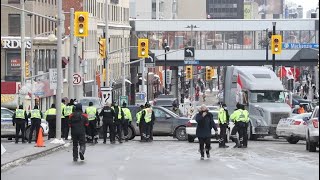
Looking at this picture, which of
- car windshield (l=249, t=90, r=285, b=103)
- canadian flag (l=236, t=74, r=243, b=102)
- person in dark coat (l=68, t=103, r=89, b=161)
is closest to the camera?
person in dark coat (l=68, t=103, r=89, b=161)

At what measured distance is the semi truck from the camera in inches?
1690

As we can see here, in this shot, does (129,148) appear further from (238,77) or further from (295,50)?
(295,50)

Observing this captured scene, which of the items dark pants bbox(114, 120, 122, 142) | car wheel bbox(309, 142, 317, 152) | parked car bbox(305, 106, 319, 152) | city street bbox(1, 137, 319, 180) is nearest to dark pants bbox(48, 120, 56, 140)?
dark pants bbox(114, 120, 122, 142)

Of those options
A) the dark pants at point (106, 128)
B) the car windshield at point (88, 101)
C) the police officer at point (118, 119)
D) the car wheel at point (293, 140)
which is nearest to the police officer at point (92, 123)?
the dark pants at point (106, 128)

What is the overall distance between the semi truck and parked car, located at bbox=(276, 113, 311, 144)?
311 cm

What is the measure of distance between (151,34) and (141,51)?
5131 cm

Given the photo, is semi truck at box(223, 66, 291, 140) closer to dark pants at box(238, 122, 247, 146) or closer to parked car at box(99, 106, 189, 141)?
parked car at box(99, 106, 189, 141)

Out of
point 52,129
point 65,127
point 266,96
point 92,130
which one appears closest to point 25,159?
point 92,130

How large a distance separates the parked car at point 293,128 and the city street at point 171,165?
5290 millimetres

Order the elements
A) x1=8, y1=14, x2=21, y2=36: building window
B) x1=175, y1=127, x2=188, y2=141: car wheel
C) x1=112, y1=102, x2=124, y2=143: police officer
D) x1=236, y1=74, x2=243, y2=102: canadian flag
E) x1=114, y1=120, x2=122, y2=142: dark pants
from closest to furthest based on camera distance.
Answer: x1=112, y1=102, x2=124, y2=143: police officer < x1=114, y1=120, x2=122, y2=142: dark pants < x1=175, y1=127, x2=188, y2=141: car wheel < x1=236, y1=74, x2=243, y2=102: canadian flag < x1=8, y1=14, x2=21, y2=36: building window

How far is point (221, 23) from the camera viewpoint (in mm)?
108312

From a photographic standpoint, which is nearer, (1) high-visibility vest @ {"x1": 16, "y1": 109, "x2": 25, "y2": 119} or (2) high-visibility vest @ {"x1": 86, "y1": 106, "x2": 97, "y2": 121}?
(2) high-visibility vest @ {"x1": 86, "y1": 106, "x2": 97, "y2": 121}

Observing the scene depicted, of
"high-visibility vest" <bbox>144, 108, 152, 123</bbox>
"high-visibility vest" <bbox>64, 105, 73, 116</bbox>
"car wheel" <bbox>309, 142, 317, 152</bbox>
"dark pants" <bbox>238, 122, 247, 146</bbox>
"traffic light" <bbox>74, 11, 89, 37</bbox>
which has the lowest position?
"car wheel" <bbox>309, 142, 317, 152</bbox>

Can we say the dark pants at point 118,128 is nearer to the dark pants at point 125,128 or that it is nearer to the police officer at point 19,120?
the dark pants at point 125,128
